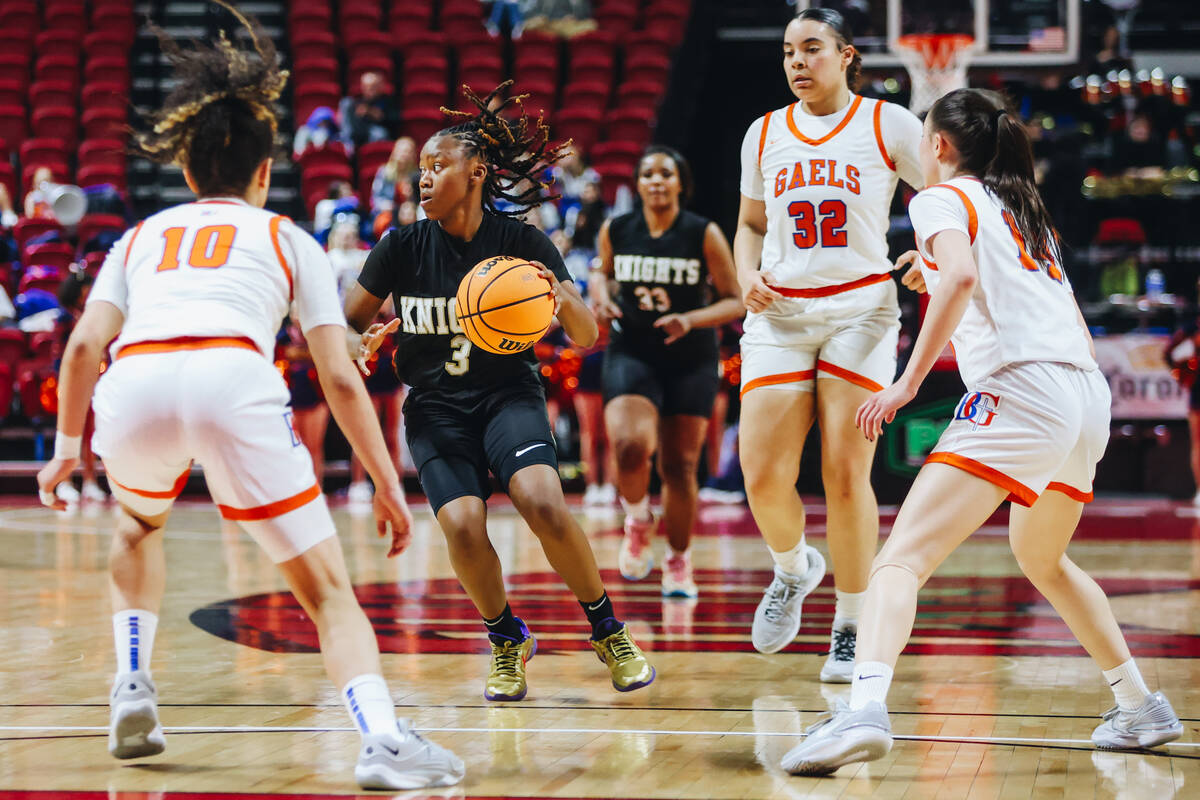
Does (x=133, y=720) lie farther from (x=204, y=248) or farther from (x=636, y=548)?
(x=636, y=548)

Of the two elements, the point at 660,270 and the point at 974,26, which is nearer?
the point at 660,270

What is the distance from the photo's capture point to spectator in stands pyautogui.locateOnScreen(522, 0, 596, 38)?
15.4 m

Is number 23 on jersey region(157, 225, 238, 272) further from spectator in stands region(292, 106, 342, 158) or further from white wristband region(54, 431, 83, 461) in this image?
spectator in stands region(292, 106, 342, 158)

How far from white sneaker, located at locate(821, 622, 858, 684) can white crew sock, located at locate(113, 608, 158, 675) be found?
2141mm

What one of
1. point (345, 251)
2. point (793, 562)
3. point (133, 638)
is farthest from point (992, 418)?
point (345, 251)

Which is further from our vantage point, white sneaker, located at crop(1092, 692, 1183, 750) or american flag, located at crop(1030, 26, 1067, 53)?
american flag, located at crop(1030, 26, 1067, 53)

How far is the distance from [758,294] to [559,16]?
1164 cm

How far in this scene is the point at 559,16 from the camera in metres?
15.5

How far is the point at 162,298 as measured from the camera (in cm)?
313

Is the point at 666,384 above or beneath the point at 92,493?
above

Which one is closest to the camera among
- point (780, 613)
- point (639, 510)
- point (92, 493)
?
point (780, 613)

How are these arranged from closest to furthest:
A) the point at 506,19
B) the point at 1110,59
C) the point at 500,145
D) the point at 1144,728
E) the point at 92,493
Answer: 1. the point at 1144,728
2. the point at 500,145
3. the point at 92,493
4. the point at 1110,59
5. the point at 506,19

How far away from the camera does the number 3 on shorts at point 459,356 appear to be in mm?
4277

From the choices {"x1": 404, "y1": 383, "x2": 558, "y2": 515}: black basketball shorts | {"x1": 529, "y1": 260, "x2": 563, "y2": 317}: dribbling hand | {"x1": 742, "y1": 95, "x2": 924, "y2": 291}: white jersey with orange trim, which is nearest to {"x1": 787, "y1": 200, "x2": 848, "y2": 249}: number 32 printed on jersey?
{"x1": 742, "y1": 95, "x2": 924, "y2": 291}: white jersey with orange trim
